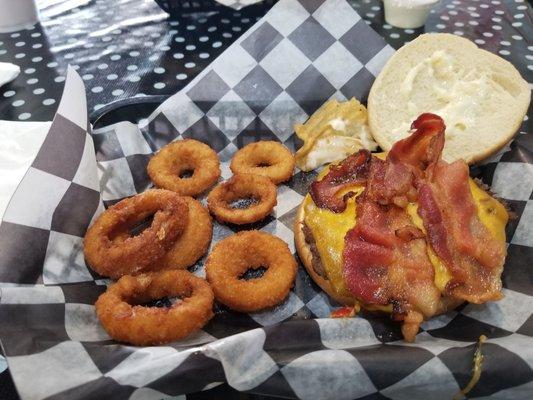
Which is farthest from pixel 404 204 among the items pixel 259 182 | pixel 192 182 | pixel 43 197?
pixel 43 197

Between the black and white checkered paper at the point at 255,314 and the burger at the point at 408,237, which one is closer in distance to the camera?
the black and white checkered paper at the point at 255,314

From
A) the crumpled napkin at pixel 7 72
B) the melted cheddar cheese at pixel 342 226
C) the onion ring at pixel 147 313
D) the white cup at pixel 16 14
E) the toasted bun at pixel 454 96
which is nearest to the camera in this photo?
the onion ring at pixel 147 313

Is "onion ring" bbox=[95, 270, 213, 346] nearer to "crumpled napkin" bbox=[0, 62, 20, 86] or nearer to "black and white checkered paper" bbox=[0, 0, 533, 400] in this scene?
"black and white checkered paper" bbox=[0, 0, 533, 400]

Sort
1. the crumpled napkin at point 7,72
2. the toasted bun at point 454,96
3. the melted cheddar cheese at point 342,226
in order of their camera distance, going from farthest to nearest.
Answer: the crumpled napkin at point 7,72, the toasted bun at point 454,96, the melted cheddar cheese at point 342,226

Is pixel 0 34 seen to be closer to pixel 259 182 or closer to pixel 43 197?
pixel 43 197

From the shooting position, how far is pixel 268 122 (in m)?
2.42

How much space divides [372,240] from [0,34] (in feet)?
9.45

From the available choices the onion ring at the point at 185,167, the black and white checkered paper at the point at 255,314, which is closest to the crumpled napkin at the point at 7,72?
the black and white checkered paper at the point at 255,314

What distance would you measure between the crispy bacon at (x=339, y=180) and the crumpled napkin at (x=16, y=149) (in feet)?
3.95

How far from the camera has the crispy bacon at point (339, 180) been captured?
1.69m

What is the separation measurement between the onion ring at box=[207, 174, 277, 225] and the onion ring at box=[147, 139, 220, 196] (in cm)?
10

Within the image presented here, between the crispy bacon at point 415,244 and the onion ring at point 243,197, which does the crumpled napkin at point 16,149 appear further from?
the crispy bacon at point 415,244

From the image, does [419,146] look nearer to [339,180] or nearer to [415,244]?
[339,180]

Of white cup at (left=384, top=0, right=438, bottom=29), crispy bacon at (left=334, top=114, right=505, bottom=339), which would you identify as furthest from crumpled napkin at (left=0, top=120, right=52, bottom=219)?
white cup at (left=384, top=0, right=438, bottom=29)
